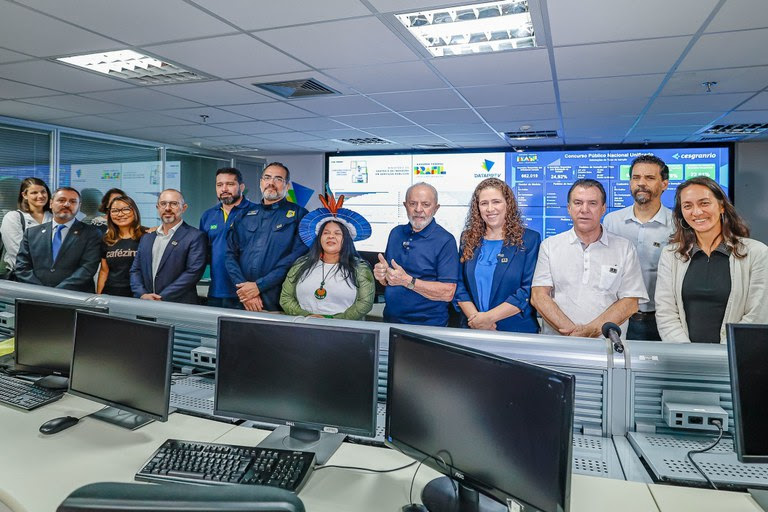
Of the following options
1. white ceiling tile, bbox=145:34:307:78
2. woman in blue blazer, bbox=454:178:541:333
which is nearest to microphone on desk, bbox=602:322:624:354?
woman in blue blazer, bbox=454:178:541:333

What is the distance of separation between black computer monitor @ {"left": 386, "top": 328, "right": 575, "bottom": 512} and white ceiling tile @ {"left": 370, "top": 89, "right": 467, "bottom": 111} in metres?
2.93

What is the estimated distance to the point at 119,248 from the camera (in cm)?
310

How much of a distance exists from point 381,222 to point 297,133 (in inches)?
77.5

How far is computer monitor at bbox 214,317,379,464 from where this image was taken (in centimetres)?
137

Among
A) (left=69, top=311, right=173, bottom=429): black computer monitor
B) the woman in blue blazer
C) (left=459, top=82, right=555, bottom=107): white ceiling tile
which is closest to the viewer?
(left=69, top=311, right=173, bottom=429): black computer monitor

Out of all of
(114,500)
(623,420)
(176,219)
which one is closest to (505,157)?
(176,219)

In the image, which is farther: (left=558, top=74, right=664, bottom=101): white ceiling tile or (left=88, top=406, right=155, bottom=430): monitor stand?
(left=558, top=74, right=664, bottom=101): white ceiling tile

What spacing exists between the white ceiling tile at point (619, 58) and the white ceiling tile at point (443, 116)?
1250mm

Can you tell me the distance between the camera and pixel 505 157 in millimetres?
6582

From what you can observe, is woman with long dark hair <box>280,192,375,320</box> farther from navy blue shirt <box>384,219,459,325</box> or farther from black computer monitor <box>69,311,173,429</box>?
black computer monitor <box>69,311,173,429</box>

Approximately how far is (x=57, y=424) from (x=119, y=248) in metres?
1.75

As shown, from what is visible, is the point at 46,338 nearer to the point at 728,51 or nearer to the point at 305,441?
the point at 305,441

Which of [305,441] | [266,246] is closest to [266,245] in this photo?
[266,246]

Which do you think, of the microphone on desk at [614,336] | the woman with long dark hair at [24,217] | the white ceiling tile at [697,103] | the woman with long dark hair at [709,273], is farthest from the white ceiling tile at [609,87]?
the woman with long dark hair at [24,217]
